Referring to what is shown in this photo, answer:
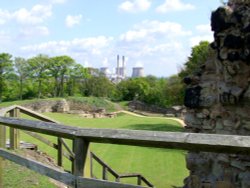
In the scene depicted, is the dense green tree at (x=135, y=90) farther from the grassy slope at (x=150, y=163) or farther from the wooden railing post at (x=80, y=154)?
the wooden railing post at (x=80, y=154)

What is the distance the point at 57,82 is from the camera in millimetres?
57719

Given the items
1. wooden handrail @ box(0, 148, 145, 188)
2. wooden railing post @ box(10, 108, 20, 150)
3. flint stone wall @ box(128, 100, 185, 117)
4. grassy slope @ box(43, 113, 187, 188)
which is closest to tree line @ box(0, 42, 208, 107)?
flint stone wall @ box(128, 100, 185, 117)

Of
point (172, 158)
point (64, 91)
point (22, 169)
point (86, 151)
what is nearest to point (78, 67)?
point (64, 91)

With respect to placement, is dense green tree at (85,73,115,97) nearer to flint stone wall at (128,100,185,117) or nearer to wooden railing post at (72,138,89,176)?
flint stone wall at (128,100,185,117)

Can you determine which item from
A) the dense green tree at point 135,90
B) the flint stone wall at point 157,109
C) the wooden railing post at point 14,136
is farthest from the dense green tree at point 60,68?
the wooden railing post at point 14,136

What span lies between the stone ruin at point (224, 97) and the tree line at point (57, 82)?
39.8 meters

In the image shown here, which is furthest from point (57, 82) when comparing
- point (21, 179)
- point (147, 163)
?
point (21, 179)

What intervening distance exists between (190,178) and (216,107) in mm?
1330

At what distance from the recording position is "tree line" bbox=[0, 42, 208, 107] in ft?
172

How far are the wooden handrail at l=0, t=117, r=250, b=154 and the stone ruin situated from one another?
349cm

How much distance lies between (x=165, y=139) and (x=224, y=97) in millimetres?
4162

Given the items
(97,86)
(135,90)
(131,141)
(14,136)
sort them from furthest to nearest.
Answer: (135,90) < (97,86) < (14,136) < (131,141)

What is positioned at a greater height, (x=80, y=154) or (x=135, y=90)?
(x=80, y=154)

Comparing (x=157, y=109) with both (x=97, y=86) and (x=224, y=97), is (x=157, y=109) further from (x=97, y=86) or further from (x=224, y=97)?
(x=224, y=97)
